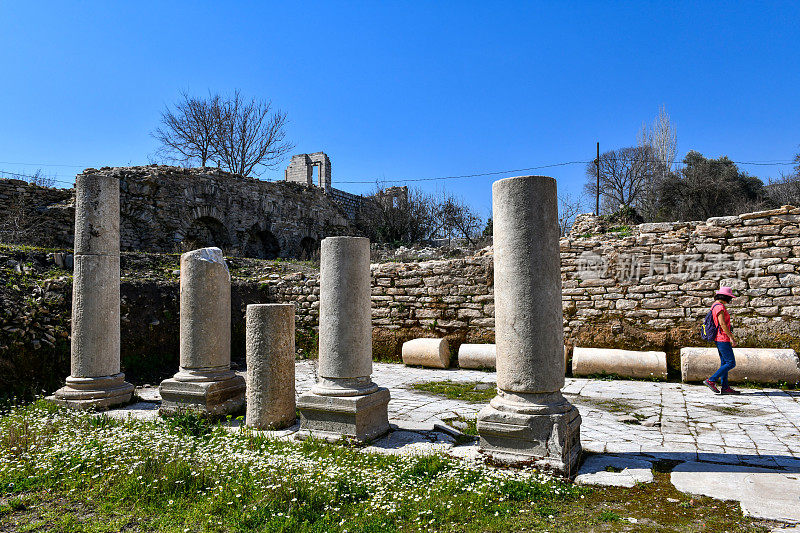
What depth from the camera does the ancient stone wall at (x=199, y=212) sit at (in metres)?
14.6

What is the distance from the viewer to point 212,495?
3979mm

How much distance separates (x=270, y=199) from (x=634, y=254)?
1449 cm

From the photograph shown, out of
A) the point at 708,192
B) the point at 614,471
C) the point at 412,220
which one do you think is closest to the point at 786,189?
the point at 708,192

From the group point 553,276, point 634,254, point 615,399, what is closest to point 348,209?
point 634,254

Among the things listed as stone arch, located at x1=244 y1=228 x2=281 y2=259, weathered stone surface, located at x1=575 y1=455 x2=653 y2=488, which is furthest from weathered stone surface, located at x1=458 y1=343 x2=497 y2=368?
stone arch, located at x1=244 y1=228 x2=281 y2=259

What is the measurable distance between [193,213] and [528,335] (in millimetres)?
15454

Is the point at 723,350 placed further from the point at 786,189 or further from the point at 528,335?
the point at 786,189

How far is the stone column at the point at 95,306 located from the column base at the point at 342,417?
333 centimetres

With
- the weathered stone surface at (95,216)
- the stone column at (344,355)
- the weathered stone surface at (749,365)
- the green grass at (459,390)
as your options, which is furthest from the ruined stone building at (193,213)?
the weathered stone surface at (749,365)

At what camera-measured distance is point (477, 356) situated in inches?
403

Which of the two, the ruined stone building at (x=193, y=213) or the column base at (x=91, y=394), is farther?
the ruined stone building at (x=193, y=213)

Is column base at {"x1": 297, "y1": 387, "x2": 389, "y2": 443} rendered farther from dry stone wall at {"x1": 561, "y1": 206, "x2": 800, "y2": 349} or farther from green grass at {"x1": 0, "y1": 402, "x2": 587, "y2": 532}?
dry stone wall at {"x1": 561, "y1": 206, "x2": 800, "y2": 349}

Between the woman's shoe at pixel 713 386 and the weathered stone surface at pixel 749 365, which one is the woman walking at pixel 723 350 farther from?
the weathered stone surface at pixel 749 365

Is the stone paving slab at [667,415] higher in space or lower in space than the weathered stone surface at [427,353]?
lower
